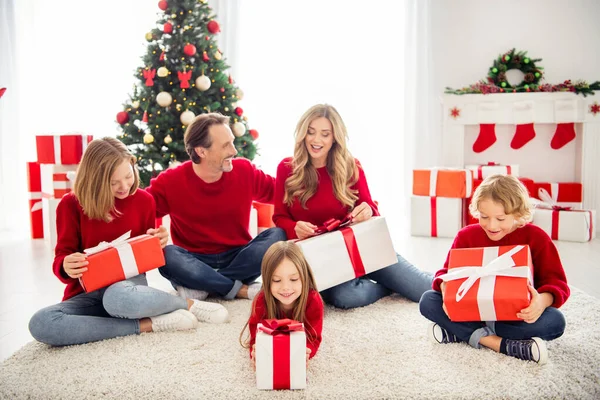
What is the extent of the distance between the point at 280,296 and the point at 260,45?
388 centimetres

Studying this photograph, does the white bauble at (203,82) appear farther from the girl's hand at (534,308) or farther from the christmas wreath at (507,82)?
the girl's hand at (534,308)

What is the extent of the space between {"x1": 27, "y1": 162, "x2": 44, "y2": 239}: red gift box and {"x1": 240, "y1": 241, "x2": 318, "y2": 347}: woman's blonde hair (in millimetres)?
3237

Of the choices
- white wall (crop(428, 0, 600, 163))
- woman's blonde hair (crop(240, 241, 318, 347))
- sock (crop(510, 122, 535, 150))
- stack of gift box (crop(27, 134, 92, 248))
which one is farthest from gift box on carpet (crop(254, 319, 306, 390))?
white wall (crop(428, 0, 600, 163))

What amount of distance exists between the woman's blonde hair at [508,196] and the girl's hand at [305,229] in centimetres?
72

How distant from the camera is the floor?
267cm

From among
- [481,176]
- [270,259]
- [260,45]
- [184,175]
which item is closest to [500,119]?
[481,176]

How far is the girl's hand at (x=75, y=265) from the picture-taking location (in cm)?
230

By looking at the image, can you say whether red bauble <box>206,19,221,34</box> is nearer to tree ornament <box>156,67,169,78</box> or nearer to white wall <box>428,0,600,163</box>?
tree ornament <box>156,67,169,78</box>

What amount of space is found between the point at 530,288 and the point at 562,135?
3.30 m

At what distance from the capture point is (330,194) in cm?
279

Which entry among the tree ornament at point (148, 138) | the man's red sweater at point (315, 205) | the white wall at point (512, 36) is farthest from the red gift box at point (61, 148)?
the white wall at point (512, 36)

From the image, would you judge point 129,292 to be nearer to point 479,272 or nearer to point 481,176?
point 479,272

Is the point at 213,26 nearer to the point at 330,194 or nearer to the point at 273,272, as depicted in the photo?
the point at 330,194

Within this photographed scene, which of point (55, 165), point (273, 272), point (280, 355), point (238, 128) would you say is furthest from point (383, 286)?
point (55, 165)
